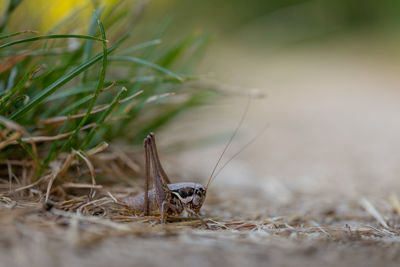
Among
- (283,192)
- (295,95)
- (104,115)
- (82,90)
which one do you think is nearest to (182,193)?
(104,115)

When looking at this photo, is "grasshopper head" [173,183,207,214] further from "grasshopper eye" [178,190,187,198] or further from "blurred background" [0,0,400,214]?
"blurred background" [0,0,400,214]

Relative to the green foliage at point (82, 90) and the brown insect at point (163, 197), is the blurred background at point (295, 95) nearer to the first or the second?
the green foliage at point (82, 90)

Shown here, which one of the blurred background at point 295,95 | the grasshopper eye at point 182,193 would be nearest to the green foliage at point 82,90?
the blurred background at point 295,95

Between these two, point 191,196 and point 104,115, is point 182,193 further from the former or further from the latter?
point 104,115

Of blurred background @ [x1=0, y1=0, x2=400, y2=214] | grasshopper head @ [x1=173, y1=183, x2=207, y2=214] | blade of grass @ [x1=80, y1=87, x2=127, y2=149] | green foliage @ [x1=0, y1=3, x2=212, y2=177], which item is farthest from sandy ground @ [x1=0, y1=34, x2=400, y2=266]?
blade of grass @ [x1=80, y1=87, x2=127, y2=149]

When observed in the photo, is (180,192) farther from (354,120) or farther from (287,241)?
(354,120)

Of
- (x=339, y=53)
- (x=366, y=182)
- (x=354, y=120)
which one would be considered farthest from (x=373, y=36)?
(x=366, y=182)
